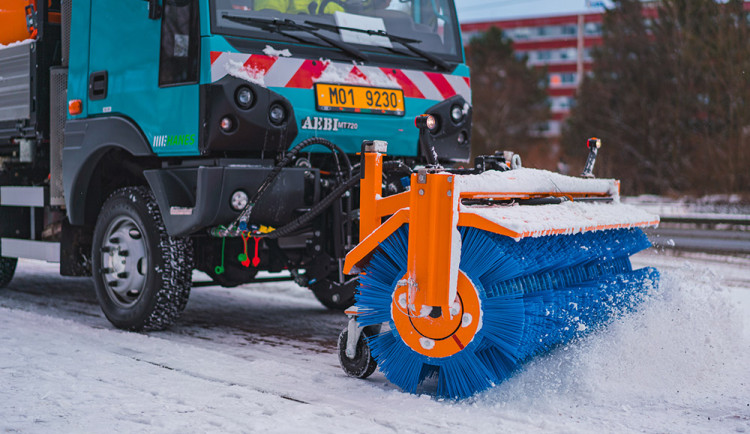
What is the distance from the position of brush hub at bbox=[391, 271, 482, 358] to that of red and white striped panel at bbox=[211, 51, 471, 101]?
6.14 feet

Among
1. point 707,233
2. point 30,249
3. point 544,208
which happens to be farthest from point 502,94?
point 544,208

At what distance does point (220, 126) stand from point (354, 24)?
1195mm

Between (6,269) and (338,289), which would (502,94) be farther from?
(338,289)

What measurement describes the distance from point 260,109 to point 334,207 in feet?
2.37

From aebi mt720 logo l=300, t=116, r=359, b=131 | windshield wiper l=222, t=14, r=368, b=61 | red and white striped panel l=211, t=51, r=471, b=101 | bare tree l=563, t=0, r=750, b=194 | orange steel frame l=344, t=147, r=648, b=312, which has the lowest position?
orange steel frame l=344, t=147, r=648, b=312

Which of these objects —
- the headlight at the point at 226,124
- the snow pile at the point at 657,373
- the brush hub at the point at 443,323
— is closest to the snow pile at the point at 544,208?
the brush hub at the point at 443,323

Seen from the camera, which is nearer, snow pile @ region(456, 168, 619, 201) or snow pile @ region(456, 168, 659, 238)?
snow pile @ region(456, 168, 659, 238)

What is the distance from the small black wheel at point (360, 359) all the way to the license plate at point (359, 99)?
5.56 ft

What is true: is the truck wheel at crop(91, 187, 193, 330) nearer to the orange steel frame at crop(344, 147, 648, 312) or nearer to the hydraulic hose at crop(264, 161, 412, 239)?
the hydraulic hose at crop(264, 161, 412, 239)

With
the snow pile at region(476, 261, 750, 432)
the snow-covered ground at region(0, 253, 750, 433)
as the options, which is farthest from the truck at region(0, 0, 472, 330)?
the snow pile at region(476, 261, 750, 432)

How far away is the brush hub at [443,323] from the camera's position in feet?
12.2

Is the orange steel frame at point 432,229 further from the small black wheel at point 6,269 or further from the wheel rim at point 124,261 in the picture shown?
the small black wheel at point 6,269

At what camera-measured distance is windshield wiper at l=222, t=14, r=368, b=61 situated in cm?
517

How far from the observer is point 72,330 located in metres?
5.64
